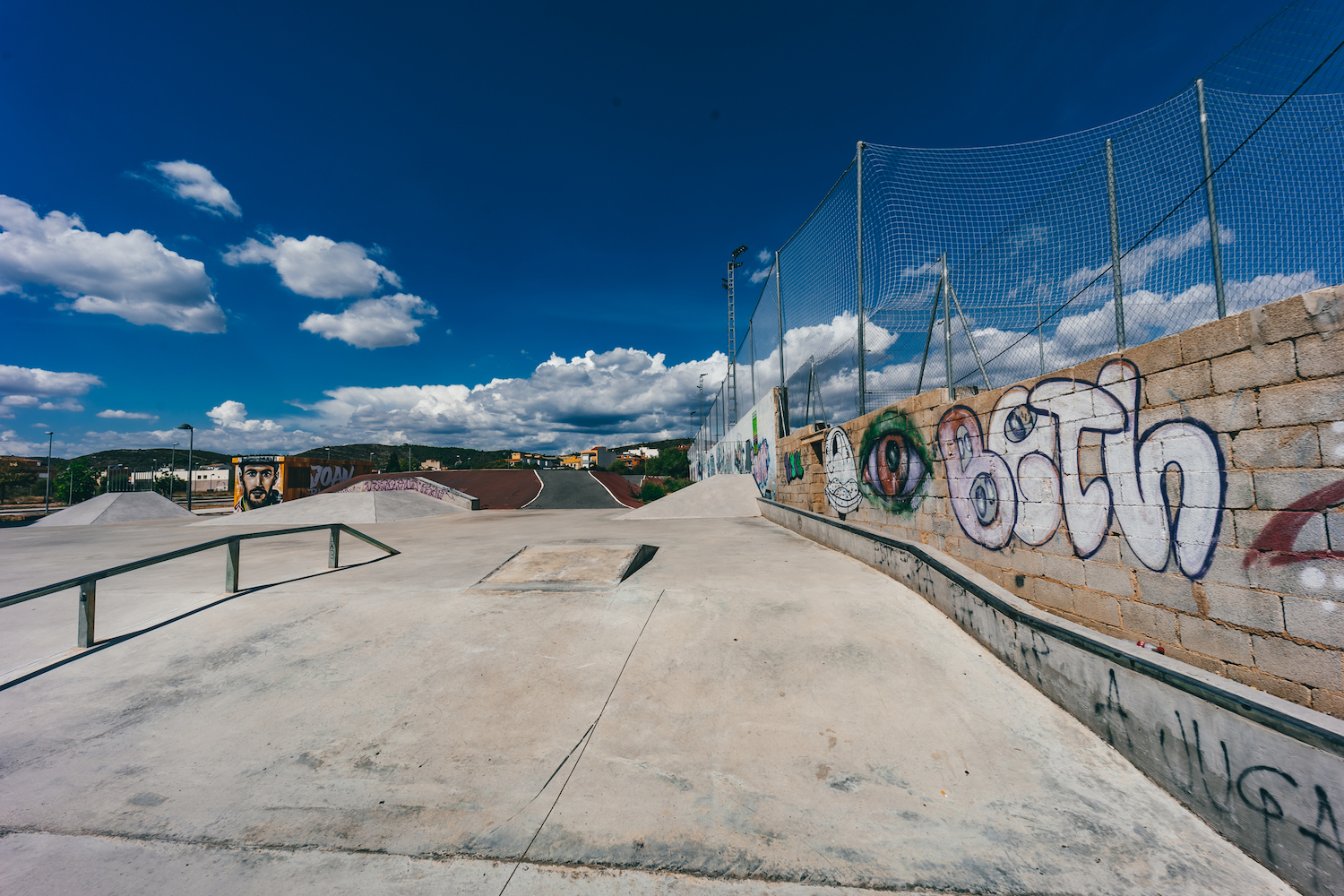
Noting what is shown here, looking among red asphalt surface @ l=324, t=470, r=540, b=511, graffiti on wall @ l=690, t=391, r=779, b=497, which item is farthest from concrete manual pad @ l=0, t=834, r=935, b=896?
red asphalt surface @ l=324, t=470, r=540, b=511

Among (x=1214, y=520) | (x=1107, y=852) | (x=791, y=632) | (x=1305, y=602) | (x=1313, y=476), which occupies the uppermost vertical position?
(x=1313, y=476)

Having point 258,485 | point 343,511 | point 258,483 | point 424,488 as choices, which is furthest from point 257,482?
point 343,511

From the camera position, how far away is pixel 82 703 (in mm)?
3945

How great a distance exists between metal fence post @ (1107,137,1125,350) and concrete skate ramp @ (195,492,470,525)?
69.1ft

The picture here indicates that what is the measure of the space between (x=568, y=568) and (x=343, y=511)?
17.5 metres

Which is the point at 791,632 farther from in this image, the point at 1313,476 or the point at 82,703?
the point at 82,703

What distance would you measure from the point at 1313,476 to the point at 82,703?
814 cm

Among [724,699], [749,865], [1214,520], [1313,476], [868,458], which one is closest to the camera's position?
[749,865]

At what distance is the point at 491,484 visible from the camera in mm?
41250

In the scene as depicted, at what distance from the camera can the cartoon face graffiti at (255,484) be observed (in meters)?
35.5

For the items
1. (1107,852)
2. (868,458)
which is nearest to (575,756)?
(1107,852)

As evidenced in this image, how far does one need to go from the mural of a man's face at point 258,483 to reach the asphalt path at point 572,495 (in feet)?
60.7

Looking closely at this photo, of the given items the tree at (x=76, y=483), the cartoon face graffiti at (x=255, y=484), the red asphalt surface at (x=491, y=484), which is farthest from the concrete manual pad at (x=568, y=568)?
the tree at (x=76, y=483)

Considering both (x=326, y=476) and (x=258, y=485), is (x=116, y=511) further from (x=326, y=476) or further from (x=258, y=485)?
(x=326, y=476)
